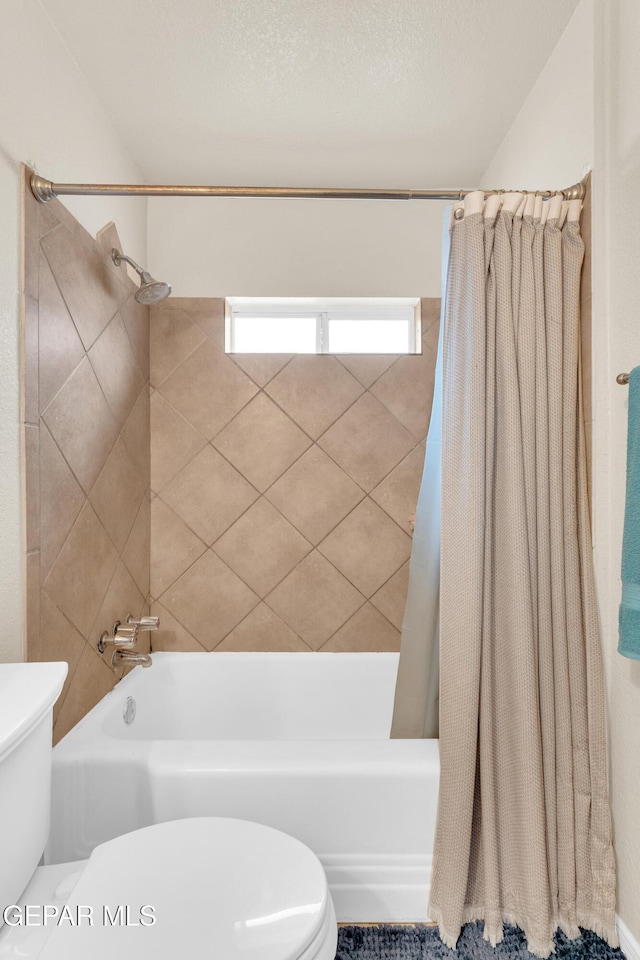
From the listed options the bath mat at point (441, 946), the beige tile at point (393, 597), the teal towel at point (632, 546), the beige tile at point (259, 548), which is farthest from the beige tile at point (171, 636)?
the teal towel at point (632, 546)

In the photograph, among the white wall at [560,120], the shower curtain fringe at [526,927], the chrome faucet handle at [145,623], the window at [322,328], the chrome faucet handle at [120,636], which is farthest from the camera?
the window at [322,328]

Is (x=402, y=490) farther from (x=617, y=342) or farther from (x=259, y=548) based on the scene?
(x=617, y=342)

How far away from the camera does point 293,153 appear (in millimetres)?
2189

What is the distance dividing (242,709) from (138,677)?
1.52 ft

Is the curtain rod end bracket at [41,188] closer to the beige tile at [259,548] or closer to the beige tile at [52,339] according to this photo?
the beige tile at [52,339]

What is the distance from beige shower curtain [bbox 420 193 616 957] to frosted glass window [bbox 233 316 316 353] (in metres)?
1.22

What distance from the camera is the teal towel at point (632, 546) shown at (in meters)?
1.14

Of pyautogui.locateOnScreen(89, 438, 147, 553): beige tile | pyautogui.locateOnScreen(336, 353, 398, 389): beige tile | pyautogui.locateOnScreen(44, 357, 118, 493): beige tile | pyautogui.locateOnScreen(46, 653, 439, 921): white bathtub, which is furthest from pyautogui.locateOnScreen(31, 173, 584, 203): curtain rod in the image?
pyautogui.locateOnScreen(46, 653, 439, 921): white bathtub

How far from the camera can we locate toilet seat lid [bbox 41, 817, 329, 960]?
80cm

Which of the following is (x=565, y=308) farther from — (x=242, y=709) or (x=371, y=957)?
(x=242, y=709)

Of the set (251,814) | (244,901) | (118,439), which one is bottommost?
(251,814)

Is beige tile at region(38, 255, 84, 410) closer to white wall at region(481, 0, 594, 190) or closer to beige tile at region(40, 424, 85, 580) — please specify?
beige tile at region(40, 424, 85, 580)

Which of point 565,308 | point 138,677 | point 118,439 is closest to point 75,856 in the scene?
point 138,677

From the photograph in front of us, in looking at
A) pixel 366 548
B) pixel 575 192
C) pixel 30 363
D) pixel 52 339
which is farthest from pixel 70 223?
pixel 366 548
